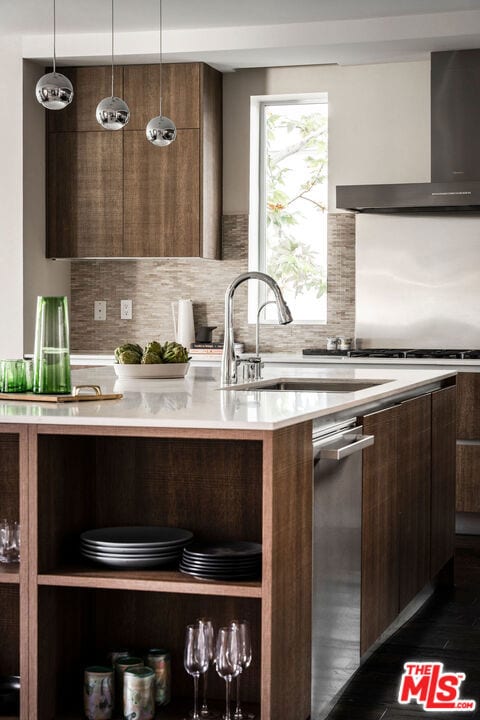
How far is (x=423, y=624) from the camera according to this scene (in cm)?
404

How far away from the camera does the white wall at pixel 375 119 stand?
644 cm

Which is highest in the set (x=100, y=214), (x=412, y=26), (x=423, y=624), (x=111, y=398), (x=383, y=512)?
(x=412, y=26)

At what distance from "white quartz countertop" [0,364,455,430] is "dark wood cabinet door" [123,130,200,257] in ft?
8.39

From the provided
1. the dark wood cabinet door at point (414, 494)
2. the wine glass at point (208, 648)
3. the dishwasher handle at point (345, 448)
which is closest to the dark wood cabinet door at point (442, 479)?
the dark wood cabinet door at point (414, 494)

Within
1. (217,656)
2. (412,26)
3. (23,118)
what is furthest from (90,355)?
(217,656)

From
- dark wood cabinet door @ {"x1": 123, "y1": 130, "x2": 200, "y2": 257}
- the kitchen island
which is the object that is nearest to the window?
dark wood cabinet door @ {"x1": 123, "y1": 130, "x2": 200, "y2": 257}

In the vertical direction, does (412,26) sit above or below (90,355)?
above

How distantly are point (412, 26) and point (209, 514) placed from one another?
3.94 metres

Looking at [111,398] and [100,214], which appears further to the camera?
[100,214]

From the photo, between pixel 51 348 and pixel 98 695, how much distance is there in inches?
35.8

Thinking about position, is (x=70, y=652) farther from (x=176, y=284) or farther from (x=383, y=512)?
(x=176, y=284)

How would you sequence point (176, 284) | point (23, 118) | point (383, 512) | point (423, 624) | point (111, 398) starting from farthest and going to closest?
point (176, 284) < point (23, 118) < point (423, 624) < point (383, 512) < point (111, 398)

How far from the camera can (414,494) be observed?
3.98 m

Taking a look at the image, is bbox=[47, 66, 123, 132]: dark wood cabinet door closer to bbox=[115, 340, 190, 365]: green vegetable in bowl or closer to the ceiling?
the ceiling
